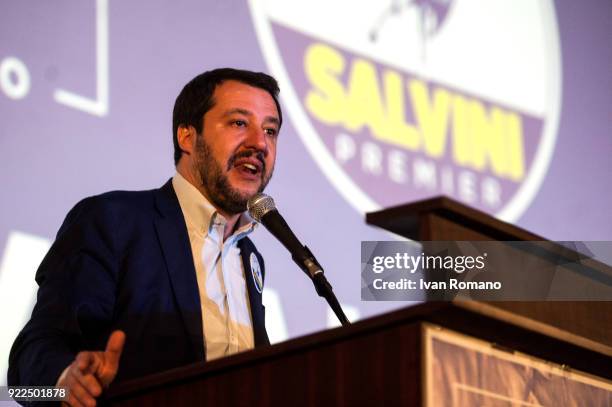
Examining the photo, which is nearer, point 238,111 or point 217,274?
point 217,274

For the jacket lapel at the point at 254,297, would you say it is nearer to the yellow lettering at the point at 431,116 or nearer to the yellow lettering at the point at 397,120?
the yellow lettering at the point at 397,120

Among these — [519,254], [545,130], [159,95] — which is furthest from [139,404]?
[545,130]

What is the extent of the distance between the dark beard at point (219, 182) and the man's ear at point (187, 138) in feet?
0.21

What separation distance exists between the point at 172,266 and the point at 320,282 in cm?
31

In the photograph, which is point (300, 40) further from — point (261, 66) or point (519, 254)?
point (519, 254)

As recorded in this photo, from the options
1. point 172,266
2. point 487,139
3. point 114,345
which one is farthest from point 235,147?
point 487,139

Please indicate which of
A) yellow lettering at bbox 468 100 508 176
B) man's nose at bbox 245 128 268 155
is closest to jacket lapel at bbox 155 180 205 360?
man's nose at bbox 245 128 268 155

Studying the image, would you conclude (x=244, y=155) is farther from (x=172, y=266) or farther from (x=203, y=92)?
(x=172, y=266)

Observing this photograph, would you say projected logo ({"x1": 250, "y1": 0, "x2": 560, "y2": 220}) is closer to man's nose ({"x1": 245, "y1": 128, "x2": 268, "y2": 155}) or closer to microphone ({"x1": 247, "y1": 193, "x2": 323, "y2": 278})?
man's nose ({"x1": 245, "y1": 128, "x2": 268, "y2": 155})

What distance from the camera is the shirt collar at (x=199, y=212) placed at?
2289 millimetres

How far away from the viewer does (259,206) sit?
2086 mm

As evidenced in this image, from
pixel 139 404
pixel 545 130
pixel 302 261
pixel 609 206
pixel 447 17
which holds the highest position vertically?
pixel 447 17

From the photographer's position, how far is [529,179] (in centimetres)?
395

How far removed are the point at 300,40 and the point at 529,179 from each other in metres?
1.19
